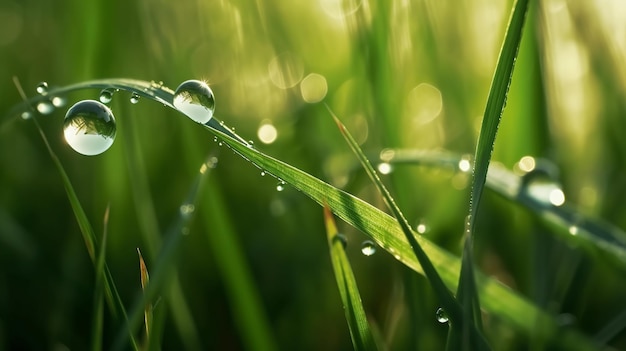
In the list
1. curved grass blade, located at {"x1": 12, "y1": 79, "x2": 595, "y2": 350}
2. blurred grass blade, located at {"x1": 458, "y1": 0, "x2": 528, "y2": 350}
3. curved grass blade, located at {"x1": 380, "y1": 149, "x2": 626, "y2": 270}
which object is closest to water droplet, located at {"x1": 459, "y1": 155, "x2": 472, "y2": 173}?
curved grass blade, located at {"x1": 380, "y1": 149, "x2": 626, "y2": 270}

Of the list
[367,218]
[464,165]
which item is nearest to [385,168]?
[464,165]

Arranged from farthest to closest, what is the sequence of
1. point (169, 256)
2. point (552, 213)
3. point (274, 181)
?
point (274, 181), point (552, 213), point (169, 256)

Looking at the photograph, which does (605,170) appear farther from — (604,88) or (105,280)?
(105,280)

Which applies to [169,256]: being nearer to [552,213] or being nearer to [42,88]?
[42,88]

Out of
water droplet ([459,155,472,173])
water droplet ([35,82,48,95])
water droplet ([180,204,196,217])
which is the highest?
water droplet ([459,155,472,173])

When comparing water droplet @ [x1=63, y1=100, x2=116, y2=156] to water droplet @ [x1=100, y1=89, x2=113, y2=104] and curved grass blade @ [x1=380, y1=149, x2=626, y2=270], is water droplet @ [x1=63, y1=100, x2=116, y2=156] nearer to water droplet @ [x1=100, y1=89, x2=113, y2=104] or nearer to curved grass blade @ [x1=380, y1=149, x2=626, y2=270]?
water droplet @ [x1=100, y1=89, x2=113, y2=104]

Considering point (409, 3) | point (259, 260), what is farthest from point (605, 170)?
point (259, 260)

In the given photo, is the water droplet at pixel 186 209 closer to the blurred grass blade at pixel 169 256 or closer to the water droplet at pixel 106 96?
the blurred grass blade at pixel 169 256
